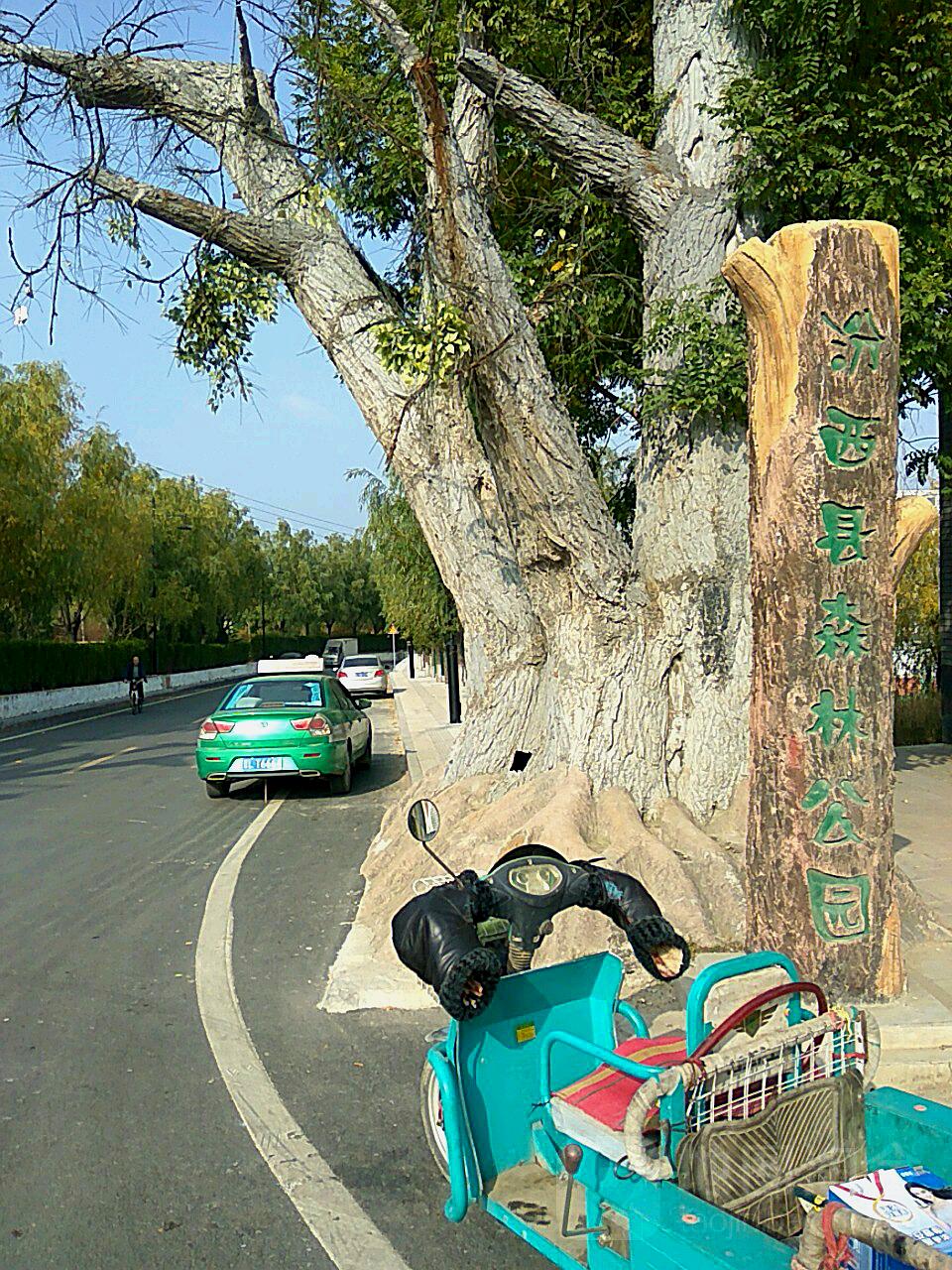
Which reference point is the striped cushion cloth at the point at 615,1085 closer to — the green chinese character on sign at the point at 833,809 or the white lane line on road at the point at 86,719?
the green chinese character on sign at the point at 833,809

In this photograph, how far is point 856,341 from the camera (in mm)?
5477

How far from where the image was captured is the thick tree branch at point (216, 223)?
8.94 metres

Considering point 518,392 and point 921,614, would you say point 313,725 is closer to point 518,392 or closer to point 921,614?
point 518,392

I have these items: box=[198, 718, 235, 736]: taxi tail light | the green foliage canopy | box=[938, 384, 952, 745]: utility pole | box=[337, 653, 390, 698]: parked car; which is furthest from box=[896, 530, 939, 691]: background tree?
box=[337, 653, 390, 698]: parked car

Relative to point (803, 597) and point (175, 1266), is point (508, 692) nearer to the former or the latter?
point (803, 597)

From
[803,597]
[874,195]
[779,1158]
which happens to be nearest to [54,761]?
[874,195]

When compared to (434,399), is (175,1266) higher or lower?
lower

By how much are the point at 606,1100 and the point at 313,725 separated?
11169 mm

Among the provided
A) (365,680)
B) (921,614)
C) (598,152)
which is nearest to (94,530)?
(365,680)

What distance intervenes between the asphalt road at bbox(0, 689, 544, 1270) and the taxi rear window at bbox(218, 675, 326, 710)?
3544 millimetres

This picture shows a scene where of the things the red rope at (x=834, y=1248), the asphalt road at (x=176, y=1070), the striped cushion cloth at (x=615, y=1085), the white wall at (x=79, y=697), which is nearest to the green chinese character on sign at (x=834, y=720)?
the striped cushion cloth at (x=615, y=1085)

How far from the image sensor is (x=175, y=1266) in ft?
12.2

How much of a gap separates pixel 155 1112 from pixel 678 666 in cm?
491

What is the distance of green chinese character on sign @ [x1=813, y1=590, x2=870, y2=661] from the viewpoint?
5461 mm
